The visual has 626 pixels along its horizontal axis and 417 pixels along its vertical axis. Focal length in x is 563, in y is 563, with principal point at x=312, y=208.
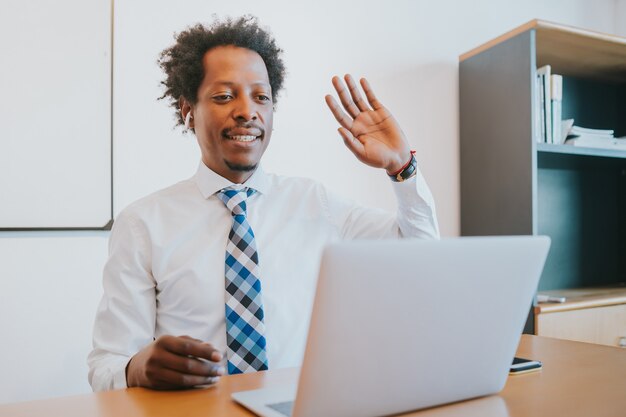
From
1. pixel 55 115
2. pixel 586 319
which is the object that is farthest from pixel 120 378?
pixel 586 319

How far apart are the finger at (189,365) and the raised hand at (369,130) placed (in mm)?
650

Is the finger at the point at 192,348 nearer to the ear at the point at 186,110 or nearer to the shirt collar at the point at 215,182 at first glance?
the shirt collar at the point at 215,182

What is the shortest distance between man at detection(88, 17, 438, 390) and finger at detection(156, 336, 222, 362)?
0.97ft

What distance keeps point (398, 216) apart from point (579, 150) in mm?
1290

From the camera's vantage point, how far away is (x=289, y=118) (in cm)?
219

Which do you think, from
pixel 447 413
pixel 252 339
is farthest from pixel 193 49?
pixel 447 413

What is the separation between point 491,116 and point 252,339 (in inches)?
63.4

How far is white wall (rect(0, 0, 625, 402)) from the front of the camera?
1.74 m

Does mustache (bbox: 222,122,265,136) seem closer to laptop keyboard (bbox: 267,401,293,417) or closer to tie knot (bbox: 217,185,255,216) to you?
tie knot (bbox: 217,185,255,216)

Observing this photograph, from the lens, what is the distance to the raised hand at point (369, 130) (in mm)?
1314

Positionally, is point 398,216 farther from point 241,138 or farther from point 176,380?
point 176,380

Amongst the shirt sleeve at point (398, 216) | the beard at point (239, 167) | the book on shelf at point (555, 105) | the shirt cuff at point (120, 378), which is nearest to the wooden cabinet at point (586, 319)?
the book on shelf at point (555, 105)

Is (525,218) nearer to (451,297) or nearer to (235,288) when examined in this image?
(235,288)

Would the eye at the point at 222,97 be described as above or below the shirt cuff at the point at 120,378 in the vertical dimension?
above
